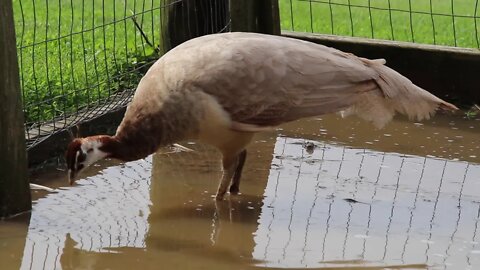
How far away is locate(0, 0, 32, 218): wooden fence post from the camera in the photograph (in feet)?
17.7

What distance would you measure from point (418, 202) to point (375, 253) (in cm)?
93

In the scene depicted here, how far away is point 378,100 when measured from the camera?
605 centimetres

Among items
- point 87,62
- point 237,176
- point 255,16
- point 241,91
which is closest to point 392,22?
point 255,16

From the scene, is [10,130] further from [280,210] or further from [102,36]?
[102,36]

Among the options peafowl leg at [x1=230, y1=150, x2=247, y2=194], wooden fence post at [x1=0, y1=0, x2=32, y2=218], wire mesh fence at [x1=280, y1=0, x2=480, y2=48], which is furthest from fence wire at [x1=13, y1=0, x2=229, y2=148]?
wire mesh fence at [x1=280, y1=0, x2=480, y2=48]

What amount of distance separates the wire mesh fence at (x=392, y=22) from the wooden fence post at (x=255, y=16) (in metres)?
1.09

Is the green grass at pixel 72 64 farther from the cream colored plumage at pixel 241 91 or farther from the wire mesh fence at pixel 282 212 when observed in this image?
the cream colored plumage at pixel 241 91

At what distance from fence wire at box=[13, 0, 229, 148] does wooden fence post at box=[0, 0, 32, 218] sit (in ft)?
2.87

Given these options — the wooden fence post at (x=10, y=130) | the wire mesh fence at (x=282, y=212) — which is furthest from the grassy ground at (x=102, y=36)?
the wire mesh fence at (x=282, y=212)

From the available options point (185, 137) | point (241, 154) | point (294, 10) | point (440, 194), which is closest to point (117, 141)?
point (185, 137)

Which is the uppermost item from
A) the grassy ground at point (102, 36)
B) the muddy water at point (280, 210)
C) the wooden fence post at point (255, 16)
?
the wooden fence post at point (255, 16)

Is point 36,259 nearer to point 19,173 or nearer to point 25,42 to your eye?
point 19,173

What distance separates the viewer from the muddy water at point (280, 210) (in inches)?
205

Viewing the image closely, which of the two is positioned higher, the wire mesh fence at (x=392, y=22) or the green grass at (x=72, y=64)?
the green grass at (x=72, y=64)
